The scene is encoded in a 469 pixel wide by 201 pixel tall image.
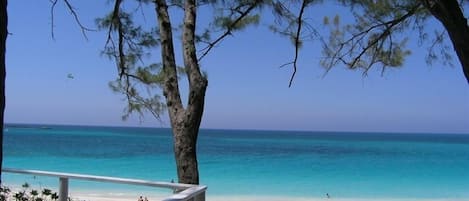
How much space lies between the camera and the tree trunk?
12.5ft

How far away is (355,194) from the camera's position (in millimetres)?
17641

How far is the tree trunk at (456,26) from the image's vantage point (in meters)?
3.79

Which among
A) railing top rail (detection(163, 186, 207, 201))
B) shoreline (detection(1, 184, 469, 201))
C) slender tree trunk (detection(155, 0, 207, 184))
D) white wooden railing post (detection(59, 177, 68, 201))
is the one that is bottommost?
shoreline (detection(1, 184, 469, 201))

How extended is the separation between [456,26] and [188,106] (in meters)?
2.15

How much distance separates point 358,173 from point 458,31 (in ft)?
74.4

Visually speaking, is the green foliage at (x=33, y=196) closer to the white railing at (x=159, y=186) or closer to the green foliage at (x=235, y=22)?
the white railing at (x=159, y=186)

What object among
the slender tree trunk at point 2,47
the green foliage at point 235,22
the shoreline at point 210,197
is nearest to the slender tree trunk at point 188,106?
the green foliage at point 235,22

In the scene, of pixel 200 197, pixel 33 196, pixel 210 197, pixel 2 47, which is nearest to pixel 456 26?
pixel 200 197

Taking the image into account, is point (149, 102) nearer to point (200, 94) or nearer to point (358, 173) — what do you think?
point (200, 94)

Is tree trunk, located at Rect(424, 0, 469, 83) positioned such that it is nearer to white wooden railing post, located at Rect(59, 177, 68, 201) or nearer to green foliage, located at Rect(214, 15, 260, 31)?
green foliage, located at Rect(214, 15, 260, 31)

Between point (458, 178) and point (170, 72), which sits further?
point (458, 178)

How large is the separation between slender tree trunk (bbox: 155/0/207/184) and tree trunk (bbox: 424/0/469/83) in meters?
1.93

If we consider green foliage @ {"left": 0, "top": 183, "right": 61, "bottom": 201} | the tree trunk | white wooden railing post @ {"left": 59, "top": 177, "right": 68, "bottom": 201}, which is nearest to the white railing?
white wooden railing post @ {"left": 59, "top": 177, "right": 68, "bottom": 201}

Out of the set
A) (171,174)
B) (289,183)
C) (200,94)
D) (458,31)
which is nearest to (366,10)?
(458,31)
